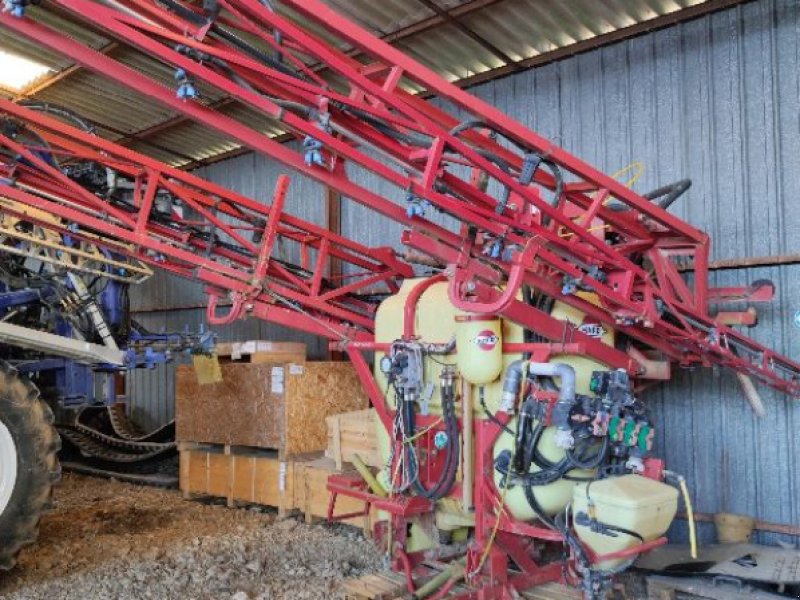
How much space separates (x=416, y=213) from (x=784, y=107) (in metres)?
3.73

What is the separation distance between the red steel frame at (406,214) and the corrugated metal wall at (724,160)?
637mm

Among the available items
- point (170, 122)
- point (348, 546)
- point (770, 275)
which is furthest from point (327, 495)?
point (170, 122)

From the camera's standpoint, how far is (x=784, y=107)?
5.71 meters

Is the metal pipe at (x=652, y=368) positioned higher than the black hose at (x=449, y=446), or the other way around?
the metal pipe at (x=652, y=368)

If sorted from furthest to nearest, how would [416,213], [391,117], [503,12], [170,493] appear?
[170,493] < [503,12] < [416,213] < [391,117]

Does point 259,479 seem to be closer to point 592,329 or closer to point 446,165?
point 592,329

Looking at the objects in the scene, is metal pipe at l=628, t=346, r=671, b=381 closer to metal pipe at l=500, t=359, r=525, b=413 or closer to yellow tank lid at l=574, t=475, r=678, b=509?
yellow tank lid at l=574, t=475, r=678, b=509

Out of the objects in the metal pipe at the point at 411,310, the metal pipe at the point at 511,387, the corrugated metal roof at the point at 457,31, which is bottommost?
the metal pipe at the point at 511,387

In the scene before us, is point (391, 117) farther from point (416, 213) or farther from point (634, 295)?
point (634, 295)

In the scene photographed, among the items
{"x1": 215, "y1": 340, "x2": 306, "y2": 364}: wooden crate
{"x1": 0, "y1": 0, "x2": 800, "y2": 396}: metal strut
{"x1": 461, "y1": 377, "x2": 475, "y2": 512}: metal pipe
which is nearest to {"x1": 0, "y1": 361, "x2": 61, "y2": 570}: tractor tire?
{"x1": 0, "y1": 0, "x2": 800, "y2": 396}: metal strut

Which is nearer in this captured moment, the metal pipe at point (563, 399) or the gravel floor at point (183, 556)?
the metal pipe at point (563, 399)

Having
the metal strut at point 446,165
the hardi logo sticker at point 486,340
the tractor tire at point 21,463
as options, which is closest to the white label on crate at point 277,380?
the tractor tire at point 21,463

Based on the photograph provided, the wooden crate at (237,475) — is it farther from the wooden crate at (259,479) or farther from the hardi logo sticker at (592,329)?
the hardi logo sticker at (592,329)

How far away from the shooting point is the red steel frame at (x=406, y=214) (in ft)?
10.1
